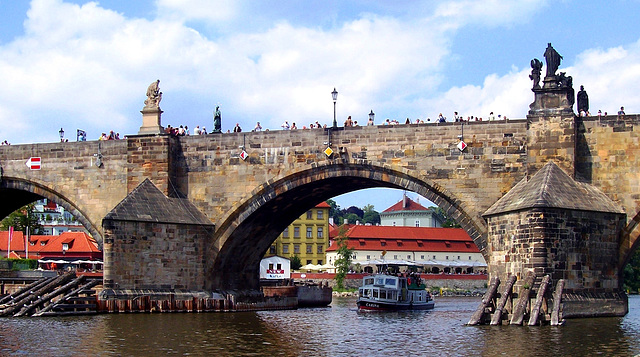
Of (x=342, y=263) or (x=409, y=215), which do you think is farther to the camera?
(x=409, y=215)

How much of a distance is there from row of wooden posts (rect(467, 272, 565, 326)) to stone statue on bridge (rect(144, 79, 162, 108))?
51.7 feet

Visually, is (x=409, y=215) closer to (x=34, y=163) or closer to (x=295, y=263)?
(x=295, y=263)

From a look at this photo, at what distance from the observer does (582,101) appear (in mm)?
34406

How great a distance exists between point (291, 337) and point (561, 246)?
8.69 metres

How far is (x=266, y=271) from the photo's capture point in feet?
227

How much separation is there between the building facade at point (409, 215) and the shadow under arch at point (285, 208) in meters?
86.1

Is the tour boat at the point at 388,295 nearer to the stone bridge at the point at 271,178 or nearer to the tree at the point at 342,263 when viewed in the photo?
the stone bridge at the point at 271,178

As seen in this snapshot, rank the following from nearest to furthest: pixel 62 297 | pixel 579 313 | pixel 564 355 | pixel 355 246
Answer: pixel 564 355 → pixel 579 313 → pixel 62 297 → pixel 355 246

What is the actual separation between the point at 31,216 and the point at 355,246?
2839 cm

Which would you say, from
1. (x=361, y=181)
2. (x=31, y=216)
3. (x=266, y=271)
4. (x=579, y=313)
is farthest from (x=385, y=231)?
(x=579, y=313)

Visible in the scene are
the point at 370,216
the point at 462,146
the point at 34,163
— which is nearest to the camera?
the point at 462,146

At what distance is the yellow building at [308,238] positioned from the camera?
8706 cm

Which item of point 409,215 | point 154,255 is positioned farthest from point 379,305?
point 409,215

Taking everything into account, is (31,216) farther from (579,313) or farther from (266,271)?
(579,313)
